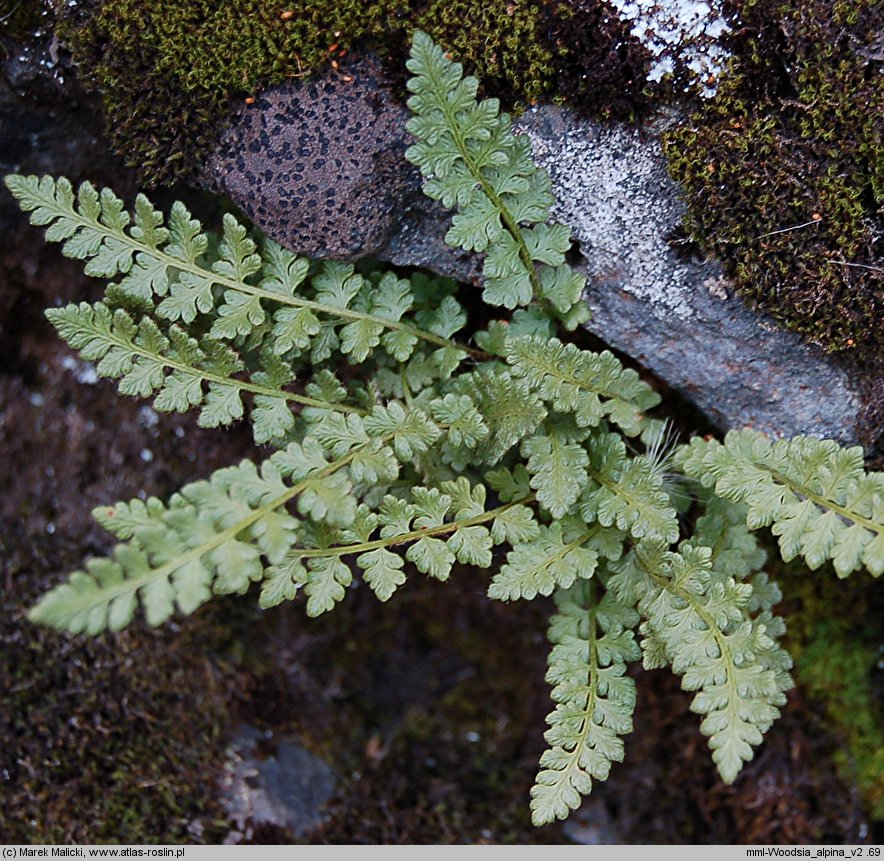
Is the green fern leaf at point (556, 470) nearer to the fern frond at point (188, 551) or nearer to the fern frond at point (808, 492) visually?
the fern frond at point (808, 492)

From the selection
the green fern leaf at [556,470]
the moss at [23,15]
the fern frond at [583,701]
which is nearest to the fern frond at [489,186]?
the green fern leaf at [556,470]

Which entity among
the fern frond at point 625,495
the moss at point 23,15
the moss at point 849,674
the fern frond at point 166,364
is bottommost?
the moss at point 849,674

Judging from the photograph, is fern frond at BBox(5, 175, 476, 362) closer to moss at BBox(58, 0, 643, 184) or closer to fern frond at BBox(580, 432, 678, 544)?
moss at BBox(58, 0, 643, 184)

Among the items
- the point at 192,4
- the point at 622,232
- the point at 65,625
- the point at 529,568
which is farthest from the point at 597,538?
the point at 192,4

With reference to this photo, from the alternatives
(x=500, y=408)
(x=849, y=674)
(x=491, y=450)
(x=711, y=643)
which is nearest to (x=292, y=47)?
(x=500, y=408)

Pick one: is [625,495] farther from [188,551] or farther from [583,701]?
[188,551]

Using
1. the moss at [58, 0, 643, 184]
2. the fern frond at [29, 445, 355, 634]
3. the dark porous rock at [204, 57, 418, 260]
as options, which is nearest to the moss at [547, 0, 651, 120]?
the moss at [58, 0, 643, 184]
